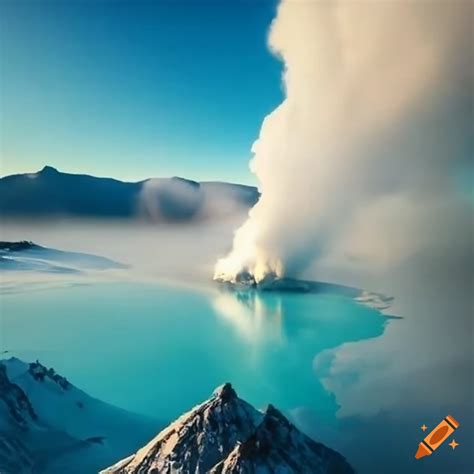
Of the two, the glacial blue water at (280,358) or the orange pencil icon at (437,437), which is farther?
the glacial blue water at (280,358)

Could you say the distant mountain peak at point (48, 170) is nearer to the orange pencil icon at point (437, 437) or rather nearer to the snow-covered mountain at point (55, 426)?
the snow-covered mountain at point (55, 426)

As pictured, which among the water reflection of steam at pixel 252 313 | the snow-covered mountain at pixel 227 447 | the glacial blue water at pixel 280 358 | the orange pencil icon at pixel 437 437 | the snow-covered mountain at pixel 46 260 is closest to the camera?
the snow-covered mountain at pixel 227 447

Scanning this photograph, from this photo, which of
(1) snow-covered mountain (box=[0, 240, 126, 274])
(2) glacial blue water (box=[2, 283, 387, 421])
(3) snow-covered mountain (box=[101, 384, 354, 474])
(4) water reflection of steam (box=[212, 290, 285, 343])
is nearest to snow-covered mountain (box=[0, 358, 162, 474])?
(2) glacial blue water (box=[2, 283, 387, 421])

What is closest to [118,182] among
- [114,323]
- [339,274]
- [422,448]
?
[114,323]

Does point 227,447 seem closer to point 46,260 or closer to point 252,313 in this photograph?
point 252,313

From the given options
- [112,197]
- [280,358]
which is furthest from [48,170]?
[280,358]

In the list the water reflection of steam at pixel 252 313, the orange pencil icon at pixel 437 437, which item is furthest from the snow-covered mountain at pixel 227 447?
the water reflection of steam at pixel 252 313
